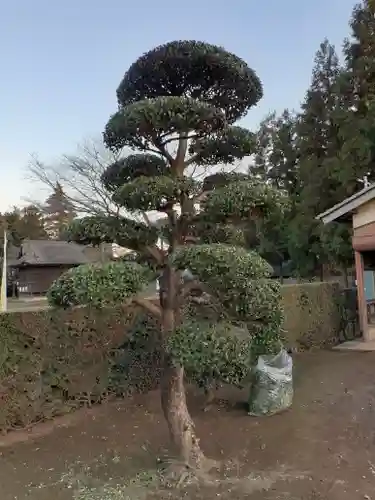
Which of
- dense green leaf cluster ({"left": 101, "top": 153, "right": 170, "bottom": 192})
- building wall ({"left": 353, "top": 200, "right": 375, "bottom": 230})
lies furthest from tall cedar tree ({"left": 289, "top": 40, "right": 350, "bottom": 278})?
dense green leaf cluster ({"left": 101, "top": 153, "right": 170, "bottom": 192})

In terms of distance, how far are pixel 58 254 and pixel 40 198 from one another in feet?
35.3

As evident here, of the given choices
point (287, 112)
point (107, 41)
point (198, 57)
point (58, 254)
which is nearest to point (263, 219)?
point (198, 57)

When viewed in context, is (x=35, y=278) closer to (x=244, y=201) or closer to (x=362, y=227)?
(x=362, y=227)

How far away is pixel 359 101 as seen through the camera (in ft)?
63.2

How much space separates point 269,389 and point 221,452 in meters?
1.33

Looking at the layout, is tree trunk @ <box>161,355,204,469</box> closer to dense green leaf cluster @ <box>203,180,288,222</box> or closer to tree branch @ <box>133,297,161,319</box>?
tree branch @ <box>133,297,161,319</box>

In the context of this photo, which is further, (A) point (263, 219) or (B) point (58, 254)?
(B) point (58, 254)

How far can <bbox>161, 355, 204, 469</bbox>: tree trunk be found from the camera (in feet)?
12.2

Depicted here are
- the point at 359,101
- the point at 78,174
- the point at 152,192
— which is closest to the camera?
the point at 152,192

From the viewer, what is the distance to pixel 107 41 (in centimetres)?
931

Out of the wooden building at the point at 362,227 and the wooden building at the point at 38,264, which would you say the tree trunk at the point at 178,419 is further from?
the wooden building at the point at 38,264

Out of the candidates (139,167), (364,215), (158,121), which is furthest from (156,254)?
(364,215)

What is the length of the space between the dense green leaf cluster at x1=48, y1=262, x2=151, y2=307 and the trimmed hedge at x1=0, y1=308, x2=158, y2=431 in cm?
200

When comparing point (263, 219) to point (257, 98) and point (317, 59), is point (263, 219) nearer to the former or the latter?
point (257, 98)
